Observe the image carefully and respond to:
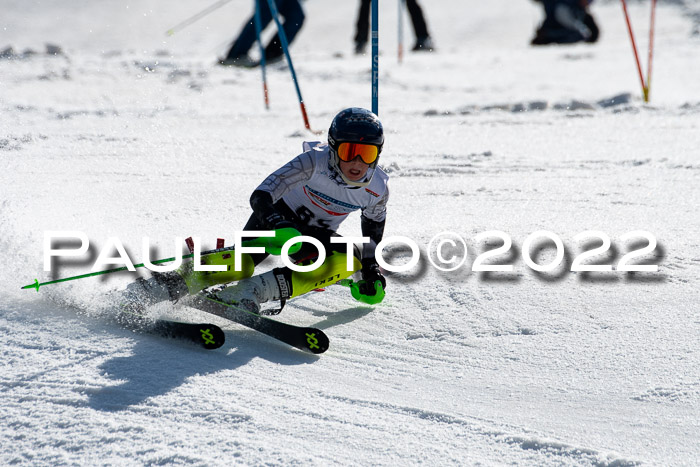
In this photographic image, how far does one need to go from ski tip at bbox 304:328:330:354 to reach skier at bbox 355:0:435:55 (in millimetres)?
10571

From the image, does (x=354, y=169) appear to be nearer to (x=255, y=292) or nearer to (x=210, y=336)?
(x=255, y=292)

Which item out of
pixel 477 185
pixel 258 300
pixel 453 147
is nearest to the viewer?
pixel 258 300

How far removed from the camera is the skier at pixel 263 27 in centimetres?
1140

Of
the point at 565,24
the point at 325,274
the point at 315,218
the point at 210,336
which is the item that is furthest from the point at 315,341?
the point at 565,24

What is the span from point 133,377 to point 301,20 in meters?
9.30

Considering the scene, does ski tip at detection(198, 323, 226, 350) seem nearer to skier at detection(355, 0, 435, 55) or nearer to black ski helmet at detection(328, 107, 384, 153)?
black ski helmet at detection(328, 107, 384, 153)

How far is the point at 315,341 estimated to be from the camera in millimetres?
3223

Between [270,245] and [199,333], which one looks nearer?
[199,333]

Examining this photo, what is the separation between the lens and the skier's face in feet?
12.2

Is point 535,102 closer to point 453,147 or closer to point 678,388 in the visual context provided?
point 453,147

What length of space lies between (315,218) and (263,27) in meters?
8.19

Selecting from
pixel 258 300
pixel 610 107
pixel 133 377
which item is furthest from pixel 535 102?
pixel 133 377

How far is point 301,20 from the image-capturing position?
1145cm

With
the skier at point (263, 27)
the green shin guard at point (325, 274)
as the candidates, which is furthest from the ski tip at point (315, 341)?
the skier at point (263, 27)
